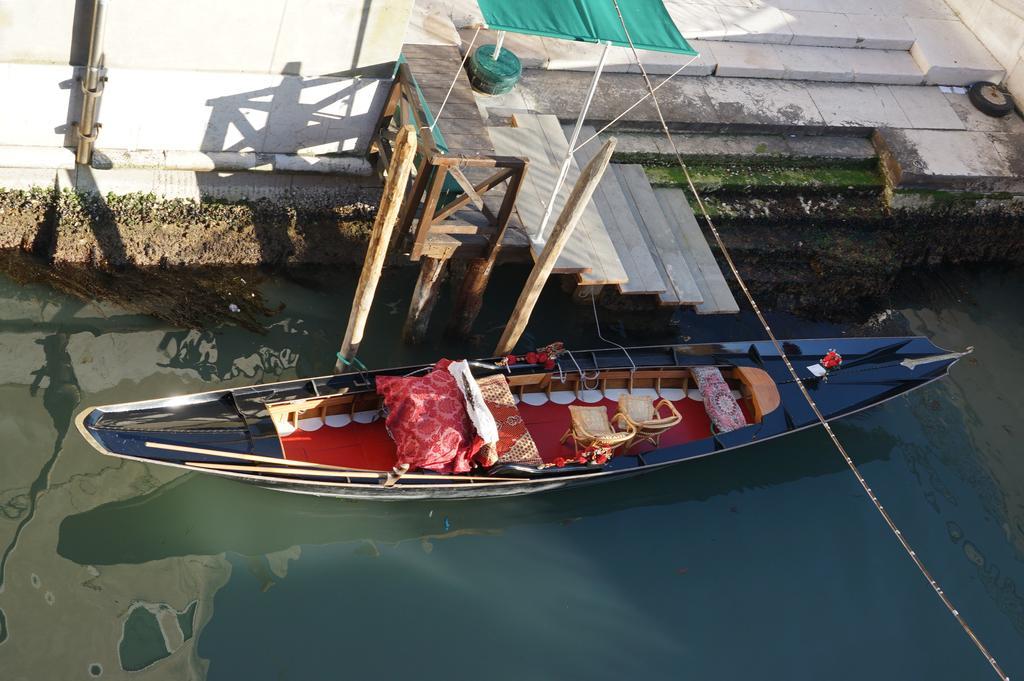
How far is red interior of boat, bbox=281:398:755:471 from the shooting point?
973 centimetres

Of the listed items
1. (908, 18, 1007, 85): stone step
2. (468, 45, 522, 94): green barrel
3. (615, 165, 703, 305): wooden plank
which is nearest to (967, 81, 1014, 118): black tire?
(908, 18, 1007, 85): stone step

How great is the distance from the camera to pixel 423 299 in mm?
11039

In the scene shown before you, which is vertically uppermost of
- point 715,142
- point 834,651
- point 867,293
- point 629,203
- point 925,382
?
point 715,142

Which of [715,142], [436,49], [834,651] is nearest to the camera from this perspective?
[834,651]

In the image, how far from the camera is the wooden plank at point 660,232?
11.8 meters

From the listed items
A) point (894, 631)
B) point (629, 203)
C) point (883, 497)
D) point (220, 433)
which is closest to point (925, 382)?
point (883, 497)

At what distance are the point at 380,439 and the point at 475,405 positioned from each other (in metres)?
1.05

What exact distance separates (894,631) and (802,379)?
112 inches

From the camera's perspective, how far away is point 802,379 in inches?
454

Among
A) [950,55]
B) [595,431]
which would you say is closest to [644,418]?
[595,431]

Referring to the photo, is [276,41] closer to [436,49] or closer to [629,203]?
[436,49]

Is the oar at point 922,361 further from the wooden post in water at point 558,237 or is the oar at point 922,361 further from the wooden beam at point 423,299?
the wooden beam at point 423,299

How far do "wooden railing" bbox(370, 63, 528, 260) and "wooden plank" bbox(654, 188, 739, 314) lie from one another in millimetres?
2468

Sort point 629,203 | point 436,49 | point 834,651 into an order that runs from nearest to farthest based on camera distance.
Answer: point 834,651
point 436,49
point 629,203
